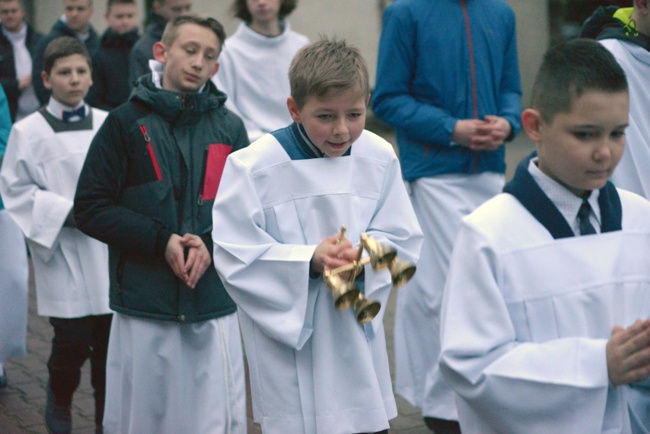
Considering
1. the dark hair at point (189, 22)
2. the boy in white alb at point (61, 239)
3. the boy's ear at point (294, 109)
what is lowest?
the boy in white alb at point (61, 239)

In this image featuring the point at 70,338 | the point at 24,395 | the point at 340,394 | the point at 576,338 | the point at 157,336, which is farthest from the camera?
the point at 24,395

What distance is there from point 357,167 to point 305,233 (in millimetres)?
308

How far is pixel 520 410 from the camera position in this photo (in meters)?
2.80

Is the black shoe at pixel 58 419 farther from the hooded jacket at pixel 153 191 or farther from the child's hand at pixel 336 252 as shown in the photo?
the child's hand at pixel 336 252

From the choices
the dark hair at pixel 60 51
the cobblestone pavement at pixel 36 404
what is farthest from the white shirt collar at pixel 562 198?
the dark hair at pixel 60 51

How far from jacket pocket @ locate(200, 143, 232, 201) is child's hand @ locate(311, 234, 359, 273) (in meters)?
1.22

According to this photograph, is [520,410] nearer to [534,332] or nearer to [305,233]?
[534,332]

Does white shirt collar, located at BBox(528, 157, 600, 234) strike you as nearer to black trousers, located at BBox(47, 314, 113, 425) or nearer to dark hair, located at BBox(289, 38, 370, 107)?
dark hair, located at BBox(289, 38, 370, 107)

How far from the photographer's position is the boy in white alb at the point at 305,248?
3.72 metres

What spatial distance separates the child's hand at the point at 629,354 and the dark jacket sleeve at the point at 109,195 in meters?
2.31

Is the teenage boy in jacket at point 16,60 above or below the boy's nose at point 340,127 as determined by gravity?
above

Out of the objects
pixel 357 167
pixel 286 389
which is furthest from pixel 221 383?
pixel 357 167

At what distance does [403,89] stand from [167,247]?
1793mm

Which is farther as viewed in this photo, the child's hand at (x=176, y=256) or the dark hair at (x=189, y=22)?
the dark hair at (x=189, y=22)
